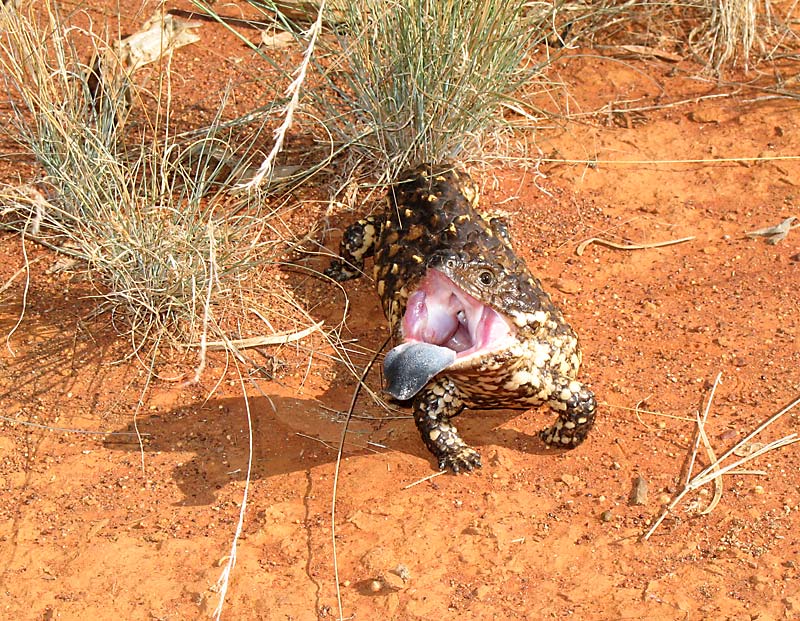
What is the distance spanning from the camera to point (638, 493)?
4.37m

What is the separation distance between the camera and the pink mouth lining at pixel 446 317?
4.50 meters

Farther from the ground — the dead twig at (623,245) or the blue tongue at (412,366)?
the blue tongue at (412,366)

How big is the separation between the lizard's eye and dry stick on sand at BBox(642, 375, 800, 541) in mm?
1205

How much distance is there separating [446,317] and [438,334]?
0.09 m

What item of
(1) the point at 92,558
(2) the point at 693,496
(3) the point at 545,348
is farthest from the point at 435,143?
(1) the point at 92,558

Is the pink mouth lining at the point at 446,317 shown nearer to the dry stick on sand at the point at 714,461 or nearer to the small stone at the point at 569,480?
the small stone at the point at 569,480

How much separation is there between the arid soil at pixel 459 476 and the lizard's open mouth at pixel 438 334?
20.7 inches

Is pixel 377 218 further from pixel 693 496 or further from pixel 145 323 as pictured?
pixel 693 496

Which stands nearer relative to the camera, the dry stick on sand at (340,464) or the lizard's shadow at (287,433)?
the dry stick on sand at (340,464)

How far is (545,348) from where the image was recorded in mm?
4648

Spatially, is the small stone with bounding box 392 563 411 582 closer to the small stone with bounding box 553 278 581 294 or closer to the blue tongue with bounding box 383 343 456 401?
the blue tongue with bounding box 383 343 456 401

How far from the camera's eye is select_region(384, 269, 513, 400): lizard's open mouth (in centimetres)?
421

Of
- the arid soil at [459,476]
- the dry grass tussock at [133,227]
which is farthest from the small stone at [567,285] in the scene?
the dry grass tussock at [133,227]

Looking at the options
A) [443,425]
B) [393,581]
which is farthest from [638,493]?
[393,581]
